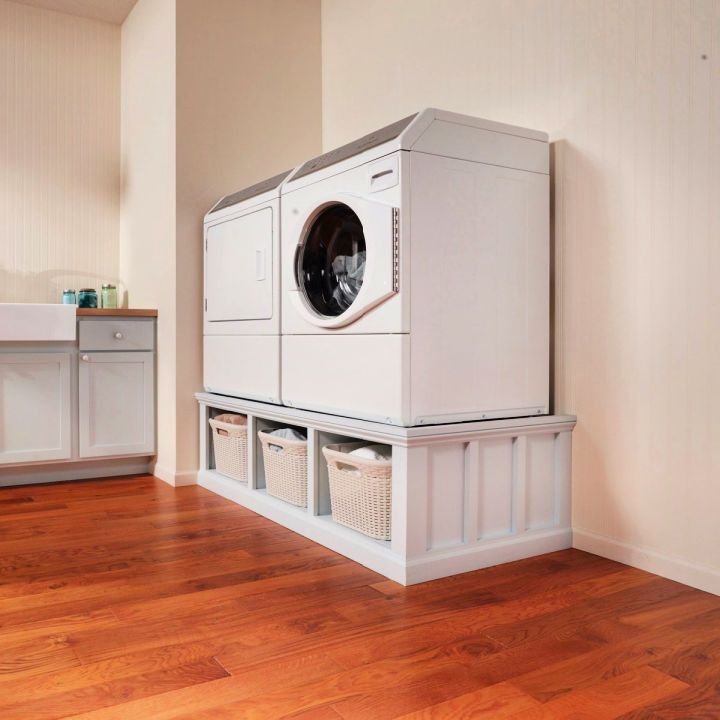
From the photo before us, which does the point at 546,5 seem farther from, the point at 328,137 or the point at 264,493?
the point at 264,493

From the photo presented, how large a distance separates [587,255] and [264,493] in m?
1.45

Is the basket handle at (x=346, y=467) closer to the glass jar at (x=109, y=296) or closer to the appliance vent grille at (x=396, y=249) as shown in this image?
the appliance vent grille at (x=396, y=249)

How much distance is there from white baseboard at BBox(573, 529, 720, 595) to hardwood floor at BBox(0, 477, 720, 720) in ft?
0.14

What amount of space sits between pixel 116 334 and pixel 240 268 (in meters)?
0.83

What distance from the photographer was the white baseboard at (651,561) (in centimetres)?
189

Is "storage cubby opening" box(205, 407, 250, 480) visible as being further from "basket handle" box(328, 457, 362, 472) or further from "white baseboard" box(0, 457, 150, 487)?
"basket handle" box(328, 457, 362, 472)

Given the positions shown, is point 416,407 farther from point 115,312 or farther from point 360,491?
point 115,312

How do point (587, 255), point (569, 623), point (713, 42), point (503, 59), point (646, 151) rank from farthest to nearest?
point (503, 59), point (587, 255), point (646, 151), point (713, 42), point (569, 623)

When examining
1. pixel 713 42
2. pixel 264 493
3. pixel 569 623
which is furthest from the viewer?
pixel 264 493

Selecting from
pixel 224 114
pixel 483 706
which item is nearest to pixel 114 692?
pixel 483 706

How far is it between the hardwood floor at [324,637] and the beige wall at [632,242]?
20 centimetres

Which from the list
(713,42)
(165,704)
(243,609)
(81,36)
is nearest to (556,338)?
(713,42)

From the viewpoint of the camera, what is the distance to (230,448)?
3008 millimetres

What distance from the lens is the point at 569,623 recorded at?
1.66 m
